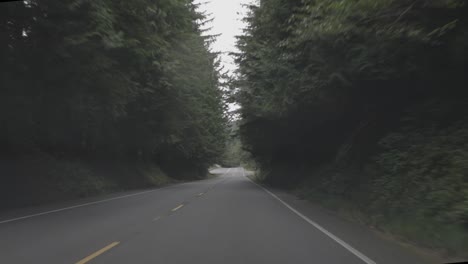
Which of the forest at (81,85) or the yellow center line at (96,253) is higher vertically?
the forest at (81,85)

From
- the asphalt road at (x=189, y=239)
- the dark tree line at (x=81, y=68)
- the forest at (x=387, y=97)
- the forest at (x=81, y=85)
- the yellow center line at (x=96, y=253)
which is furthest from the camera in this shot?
the forest at (x=81, y=85)

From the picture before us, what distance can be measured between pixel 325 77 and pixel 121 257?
10271 mm

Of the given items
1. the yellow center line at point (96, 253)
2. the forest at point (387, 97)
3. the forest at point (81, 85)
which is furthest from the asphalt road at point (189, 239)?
the forest at point (81, 85)

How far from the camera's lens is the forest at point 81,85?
49.4ft

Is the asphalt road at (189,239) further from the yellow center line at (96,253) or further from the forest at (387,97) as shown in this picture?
the forest at (387,97)

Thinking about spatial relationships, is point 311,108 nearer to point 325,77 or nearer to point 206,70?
point 325,77

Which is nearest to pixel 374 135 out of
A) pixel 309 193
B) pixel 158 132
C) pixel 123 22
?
pixel 309 193

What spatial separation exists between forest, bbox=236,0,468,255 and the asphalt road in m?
1.20

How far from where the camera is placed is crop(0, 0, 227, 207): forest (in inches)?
592

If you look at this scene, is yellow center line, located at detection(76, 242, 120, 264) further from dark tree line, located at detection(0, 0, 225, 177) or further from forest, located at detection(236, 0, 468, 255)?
dark tree line, located at detection(0, 0, 225, 177)

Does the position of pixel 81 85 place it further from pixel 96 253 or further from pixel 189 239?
pixel 96 253

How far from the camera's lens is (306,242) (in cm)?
934

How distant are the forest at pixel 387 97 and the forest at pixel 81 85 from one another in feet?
18.2

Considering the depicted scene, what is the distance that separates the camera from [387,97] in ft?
53.6
